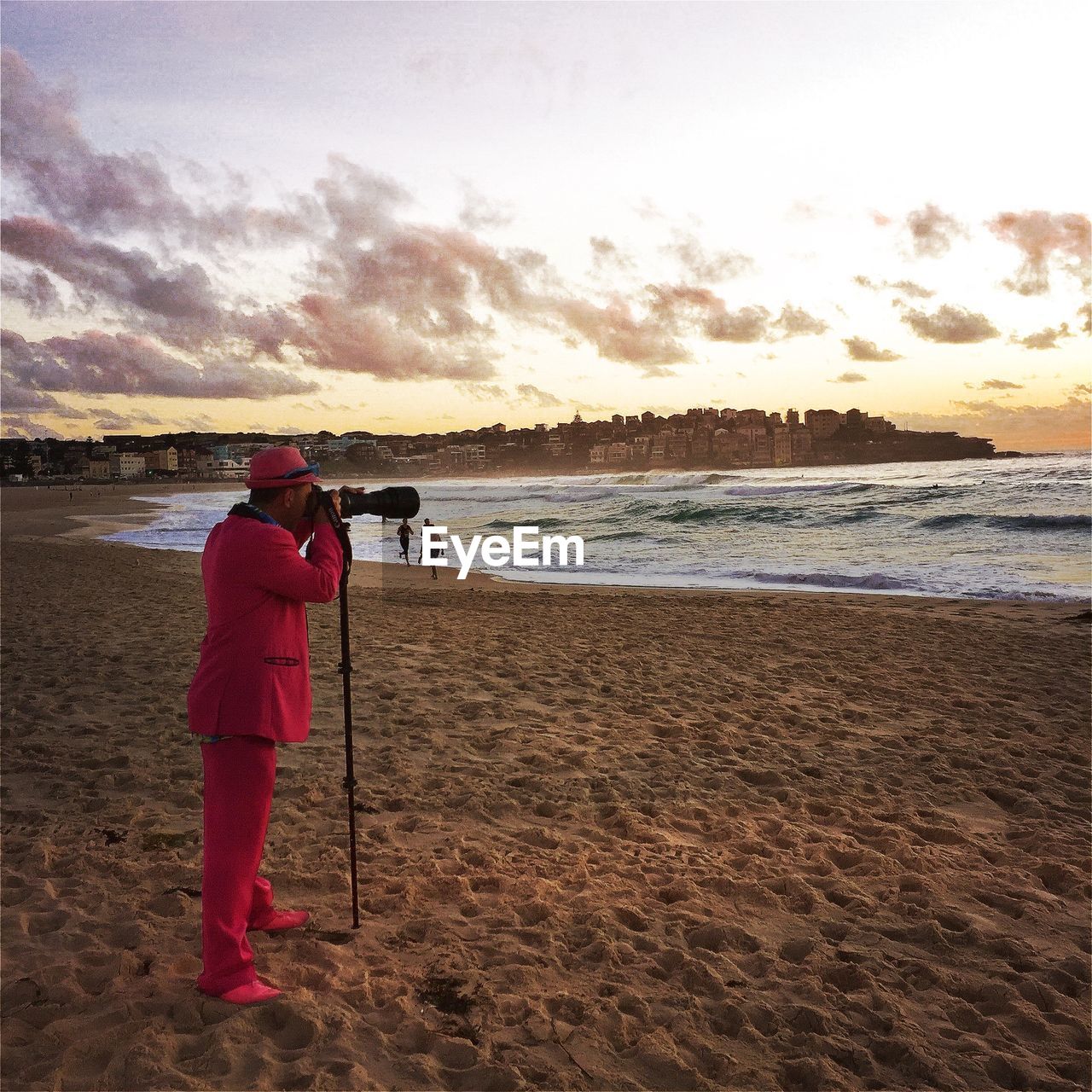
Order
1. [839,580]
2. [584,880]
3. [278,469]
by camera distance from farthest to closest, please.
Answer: [839,580] → [584,880] → [278,469]

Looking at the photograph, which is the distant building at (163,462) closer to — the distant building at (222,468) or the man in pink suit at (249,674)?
the distant building at (222,468)

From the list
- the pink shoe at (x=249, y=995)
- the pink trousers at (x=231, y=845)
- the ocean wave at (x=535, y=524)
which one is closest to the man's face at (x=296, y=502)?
the pink trousers at (x=231, y=845)

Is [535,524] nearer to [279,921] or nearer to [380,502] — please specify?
[279,921]

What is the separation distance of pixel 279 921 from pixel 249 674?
1.30 metres

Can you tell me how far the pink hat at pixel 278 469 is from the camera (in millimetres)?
2670

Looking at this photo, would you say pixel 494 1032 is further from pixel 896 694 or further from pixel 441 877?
pixel 896 694

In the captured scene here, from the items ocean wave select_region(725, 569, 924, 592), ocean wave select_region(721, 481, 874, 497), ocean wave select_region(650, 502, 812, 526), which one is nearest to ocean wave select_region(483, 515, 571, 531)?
ocean wave select_region(650, 502, 812, 526)

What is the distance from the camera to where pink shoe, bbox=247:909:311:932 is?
10.5ft

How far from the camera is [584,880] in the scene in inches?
147

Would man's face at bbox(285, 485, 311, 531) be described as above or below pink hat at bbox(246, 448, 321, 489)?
below

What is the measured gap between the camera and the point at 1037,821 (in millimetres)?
4469

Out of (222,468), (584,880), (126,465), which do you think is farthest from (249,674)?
(126,465)

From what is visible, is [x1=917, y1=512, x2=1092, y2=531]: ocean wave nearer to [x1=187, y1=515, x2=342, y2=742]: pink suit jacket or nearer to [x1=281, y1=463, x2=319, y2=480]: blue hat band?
[x1=281, y1=463, x2=319, y2=480]: blue hat band

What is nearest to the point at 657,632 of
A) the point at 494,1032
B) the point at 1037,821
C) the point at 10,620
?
the point at 1037,821
